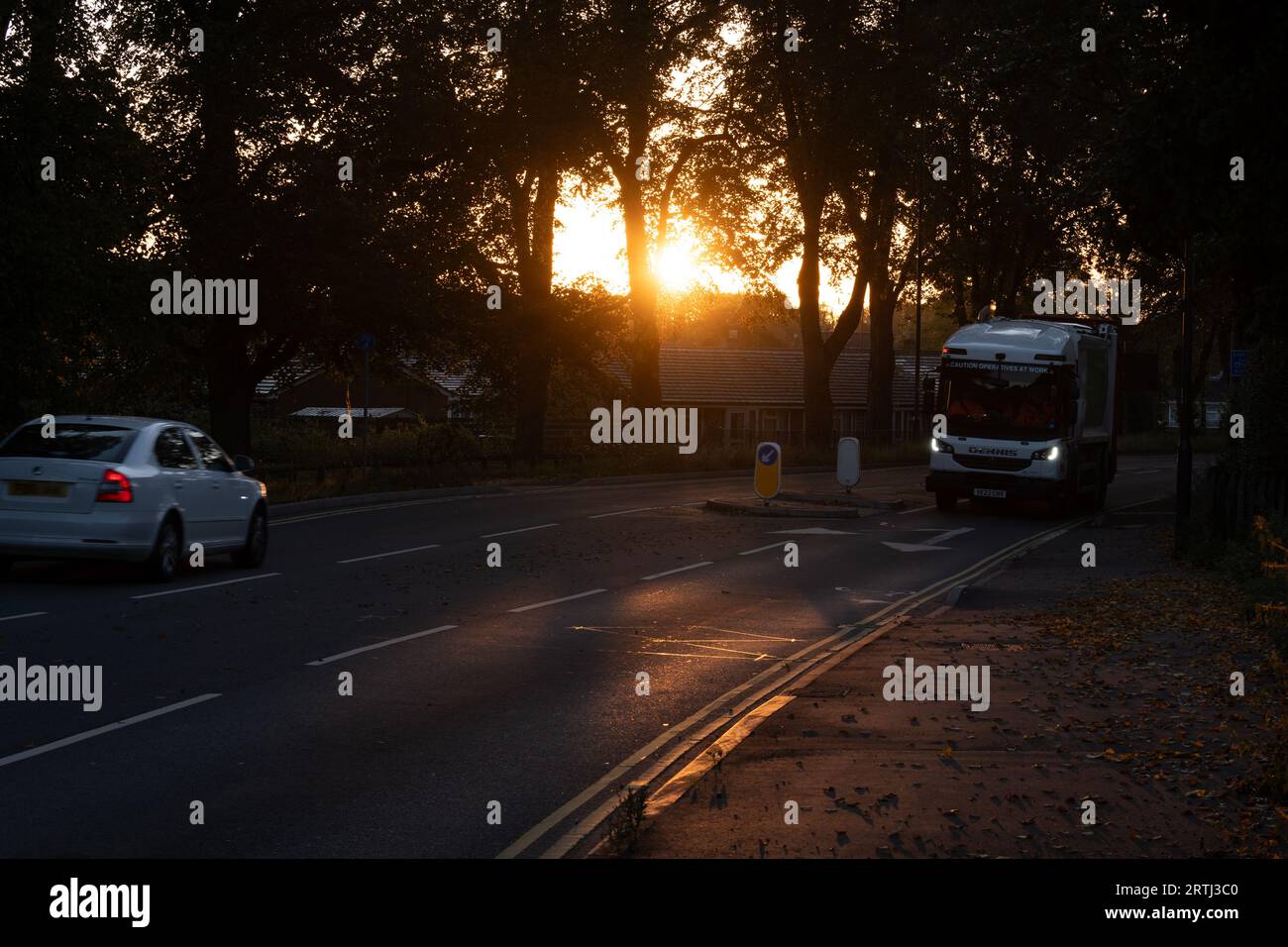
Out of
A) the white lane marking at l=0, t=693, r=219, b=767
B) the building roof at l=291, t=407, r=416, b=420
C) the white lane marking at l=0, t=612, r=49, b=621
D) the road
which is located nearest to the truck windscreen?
the road

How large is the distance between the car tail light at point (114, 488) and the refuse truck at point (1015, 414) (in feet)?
59.2

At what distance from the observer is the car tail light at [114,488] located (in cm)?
1594

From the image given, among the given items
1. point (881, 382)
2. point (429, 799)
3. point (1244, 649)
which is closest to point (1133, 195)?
point (1244, 649)

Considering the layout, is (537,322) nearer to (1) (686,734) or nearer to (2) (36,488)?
(2) (36,488)

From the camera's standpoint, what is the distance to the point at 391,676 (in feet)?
37.5

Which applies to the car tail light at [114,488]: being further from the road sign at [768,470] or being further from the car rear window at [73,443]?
the road sign at [768,470]

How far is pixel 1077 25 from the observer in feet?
84.6

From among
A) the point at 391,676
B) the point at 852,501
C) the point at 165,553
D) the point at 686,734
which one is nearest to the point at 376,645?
the point at 391,676

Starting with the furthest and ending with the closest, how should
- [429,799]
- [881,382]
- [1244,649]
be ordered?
1. [881,382]
2. [1244,649]
3. [429,799]

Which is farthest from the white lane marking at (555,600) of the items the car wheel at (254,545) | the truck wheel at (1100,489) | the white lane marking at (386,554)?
the truck wheel at (1100,489)

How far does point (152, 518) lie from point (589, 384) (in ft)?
141

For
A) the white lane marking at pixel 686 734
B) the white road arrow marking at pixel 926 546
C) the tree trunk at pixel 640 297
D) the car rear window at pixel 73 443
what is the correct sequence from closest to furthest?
the white lane marking at pixel 686 734, the car rear window at pixel 73 443, the white road arrow marking at pixel 926 546, the tree trunk at pixel 640 297

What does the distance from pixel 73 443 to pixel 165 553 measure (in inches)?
58.5

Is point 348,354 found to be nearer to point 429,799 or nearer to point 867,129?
point 867,129
